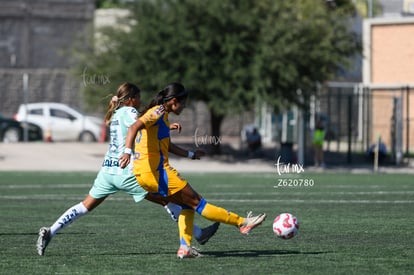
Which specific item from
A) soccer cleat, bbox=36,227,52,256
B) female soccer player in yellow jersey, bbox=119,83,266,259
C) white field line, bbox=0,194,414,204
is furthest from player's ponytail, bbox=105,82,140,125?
white field line, bbox=0,194,414,204

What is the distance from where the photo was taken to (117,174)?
11.2m

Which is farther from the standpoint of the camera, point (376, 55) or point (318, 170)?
point (376, 55)

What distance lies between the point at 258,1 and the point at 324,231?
27.1 meters

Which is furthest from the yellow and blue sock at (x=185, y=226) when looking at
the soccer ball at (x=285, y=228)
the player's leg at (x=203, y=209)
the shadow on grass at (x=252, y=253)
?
the soccer ball at (x=285, y=228)

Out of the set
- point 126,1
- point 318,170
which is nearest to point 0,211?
point 318,170

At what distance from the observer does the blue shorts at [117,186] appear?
11.2 m

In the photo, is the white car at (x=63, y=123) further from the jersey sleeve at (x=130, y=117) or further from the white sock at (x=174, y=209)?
the jersey sleeve at (x=130, y=117)

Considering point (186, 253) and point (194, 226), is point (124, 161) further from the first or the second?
point (194, 226)

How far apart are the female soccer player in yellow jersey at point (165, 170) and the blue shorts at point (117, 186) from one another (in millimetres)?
142

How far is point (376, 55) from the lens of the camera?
168ft

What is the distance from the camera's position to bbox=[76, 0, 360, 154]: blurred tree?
1553 inches

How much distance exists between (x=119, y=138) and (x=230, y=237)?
281 cm

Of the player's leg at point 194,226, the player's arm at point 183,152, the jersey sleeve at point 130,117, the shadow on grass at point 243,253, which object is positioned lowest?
the shadow on grass at point 243,253

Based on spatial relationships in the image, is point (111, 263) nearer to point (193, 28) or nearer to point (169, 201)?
point (169, 201)
